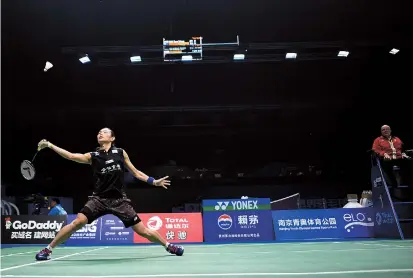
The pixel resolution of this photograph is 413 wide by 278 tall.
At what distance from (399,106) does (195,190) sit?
14825 mm

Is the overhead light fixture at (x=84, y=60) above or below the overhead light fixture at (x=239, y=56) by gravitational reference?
above

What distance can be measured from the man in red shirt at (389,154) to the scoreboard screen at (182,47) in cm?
631

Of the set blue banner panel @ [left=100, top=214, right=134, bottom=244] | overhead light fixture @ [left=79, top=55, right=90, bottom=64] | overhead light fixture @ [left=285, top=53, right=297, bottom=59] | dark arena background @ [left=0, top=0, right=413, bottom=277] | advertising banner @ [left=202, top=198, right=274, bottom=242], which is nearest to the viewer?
dark arena background @ [left=0, top=0, right=413, bottom=277]

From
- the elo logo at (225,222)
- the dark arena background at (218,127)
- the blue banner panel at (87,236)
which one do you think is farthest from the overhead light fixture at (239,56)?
the blue banner panel at (87,236)

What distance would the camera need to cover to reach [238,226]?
11586 millimetres

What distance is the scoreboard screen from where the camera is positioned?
43.1ft

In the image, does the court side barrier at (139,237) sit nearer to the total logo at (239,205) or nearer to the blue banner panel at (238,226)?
the blue banner panel at (238,226)

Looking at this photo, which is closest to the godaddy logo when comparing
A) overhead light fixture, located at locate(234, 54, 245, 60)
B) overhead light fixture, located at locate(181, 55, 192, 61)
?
overhead light fixture, located at locate(181, 55, 192, 61)

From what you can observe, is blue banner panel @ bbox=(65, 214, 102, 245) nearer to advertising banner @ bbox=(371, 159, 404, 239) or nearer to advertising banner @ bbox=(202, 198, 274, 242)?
advertising banner @ bbox=(202, 198, 274, 242)

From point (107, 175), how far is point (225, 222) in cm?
666

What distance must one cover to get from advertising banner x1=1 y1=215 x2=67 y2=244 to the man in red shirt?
8913 millimetres

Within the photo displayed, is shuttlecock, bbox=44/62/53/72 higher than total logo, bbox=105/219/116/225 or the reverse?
higher

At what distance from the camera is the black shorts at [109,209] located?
17.8 ft

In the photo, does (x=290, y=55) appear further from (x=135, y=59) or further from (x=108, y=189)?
(x=108, y=189)
